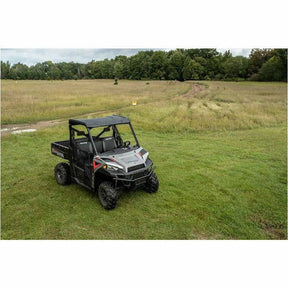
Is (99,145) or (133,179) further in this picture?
(99,145)

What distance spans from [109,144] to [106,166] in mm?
1422

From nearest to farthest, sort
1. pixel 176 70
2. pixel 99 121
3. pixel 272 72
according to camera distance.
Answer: pixel 99 121, pixel 272 72, pixel 176 70

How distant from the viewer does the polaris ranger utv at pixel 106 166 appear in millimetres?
6312

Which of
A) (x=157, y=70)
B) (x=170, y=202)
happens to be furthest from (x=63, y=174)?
(x=157, y=70)

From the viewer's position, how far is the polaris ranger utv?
6312 mm

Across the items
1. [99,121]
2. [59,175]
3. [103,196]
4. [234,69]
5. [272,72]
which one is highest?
[234,69]

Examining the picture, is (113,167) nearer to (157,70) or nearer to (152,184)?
(152,184)

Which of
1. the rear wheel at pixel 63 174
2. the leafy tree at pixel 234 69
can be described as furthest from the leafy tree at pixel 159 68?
the rear wheel at pixel 63 174

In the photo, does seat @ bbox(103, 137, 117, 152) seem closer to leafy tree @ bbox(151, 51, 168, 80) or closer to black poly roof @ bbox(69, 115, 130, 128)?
black poly roof @ bbox(69, 115, 130, 128)

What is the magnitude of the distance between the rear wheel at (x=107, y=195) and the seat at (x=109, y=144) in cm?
129

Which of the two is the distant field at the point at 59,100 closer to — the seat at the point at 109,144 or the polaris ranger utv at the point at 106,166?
the polaris ranger utv at the point at 106,166

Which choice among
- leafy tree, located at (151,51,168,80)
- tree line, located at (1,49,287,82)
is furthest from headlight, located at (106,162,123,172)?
leafy tree, located at (151,51,168,80)

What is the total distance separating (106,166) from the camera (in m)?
6.29

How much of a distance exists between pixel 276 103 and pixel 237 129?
10.9 metres
